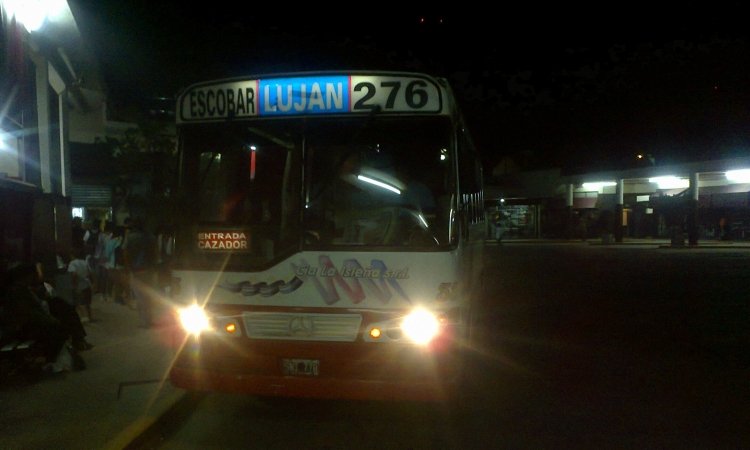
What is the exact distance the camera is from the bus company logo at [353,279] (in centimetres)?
604

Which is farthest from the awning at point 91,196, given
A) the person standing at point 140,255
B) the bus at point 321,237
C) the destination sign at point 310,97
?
the bus at point 321,237

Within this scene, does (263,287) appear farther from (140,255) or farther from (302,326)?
(140,255)

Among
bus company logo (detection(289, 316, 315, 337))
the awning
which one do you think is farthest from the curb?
the awning

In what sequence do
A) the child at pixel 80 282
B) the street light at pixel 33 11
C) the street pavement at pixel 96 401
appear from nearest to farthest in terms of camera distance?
A: the street pavement at pixel 96 401 < the street light at pixel 33 11 < the child at pixel 80 282

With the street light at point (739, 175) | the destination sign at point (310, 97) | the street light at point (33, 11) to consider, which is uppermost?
the street light at point (33, 11)

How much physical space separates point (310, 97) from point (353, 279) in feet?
5.46

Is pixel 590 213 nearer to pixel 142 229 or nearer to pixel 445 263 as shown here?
pixel 142 229

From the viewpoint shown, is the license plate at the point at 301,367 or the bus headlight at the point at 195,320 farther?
the bus headlight at the point at 195,320

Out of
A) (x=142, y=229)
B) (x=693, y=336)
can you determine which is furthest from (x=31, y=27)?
(x=693, y=336)

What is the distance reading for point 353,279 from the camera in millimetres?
6086

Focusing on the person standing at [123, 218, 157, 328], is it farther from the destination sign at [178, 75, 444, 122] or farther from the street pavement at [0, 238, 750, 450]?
the destination sign at [178, 75, 444, 122]

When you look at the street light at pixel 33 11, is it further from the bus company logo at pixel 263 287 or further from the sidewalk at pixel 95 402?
the bus company logo at pixel 263 287

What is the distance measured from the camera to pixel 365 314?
6.08m

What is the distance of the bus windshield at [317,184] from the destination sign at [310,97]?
0.10m
